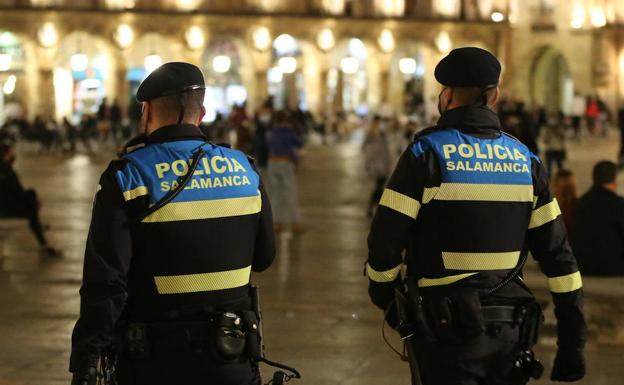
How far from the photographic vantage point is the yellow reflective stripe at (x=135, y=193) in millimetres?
4355

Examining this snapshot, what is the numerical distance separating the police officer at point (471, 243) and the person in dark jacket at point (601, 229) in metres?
5.47

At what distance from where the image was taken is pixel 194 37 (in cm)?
5512

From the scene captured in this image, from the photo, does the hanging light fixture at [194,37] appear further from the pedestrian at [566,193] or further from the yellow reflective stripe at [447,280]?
the yellow reflective stripe at [447,280]

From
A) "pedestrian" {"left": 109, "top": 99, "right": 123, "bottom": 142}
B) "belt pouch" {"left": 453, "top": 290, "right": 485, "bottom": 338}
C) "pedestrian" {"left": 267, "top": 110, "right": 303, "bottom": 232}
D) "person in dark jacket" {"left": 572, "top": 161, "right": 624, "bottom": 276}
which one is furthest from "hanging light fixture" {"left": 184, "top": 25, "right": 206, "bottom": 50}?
"belt pouch" {"left": 453, "top": 290, "right": 485, "bottom": 338}

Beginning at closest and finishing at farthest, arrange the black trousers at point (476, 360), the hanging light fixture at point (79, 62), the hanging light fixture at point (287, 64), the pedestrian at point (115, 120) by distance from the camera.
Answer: the black trousers at point (476, 360)
the pedestrian at point (115, 120)
the hanging light fixture at point (79, 62)
the hanging light fixture at point (287, 64)

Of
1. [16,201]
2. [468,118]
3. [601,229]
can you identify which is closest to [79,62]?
[16,201]

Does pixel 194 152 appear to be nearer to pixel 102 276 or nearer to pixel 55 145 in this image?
pixel 102 276

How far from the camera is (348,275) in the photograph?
42.4ft

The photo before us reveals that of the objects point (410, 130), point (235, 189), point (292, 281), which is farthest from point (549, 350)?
point (410, 130)

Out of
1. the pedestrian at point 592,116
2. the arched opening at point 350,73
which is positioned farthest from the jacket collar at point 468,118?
the arched opening at point 350,73

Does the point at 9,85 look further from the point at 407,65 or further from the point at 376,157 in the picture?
the point at 376,157

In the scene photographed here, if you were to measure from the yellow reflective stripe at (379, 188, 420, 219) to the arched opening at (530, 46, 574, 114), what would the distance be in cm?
5704

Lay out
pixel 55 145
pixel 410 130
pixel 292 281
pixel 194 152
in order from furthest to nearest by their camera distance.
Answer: pixel 55 145 → pixel 410 130 → pixel 292 281 → pixel 194 152

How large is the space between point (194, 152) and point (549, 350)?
16.6 feet
